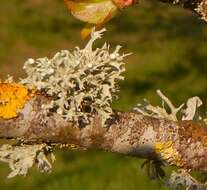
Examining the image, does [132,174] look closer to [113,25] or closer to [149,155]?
[113,25]

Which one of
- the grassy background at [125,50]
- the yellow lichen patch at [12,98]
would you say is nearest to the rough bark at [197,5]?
the yellow lichen patch at [12,98]

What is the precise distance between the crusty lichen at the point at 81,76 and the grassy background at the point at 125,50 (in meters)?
3.32

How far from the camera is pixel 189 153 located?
125cm

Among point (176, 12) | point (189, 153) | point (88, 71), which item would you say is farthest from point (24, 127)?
point (176, 12)

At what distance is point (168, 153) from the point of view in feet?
4.09

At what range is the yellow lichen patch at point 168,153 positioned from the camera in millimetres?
1230

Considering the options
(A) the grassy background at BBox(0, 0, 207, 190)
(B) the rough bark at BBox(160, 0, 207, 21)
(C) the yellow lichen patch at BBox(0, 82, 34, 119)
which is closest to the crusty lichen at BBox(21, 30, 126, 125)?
(C) the yellow lichen patch at BBox(0, 82, 34, 119)

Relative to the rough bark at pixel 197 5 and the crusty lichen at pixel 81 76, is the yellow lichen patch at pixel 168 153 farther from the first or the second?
the rough bark at pixel 197 5

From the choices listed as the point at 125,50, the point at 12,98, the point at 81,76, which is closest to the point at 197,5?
the point at 81,76

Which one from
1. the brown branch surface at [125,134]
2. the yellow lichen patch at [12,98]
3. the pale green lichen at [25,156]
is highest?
the yellow lichen patch at [12,98]

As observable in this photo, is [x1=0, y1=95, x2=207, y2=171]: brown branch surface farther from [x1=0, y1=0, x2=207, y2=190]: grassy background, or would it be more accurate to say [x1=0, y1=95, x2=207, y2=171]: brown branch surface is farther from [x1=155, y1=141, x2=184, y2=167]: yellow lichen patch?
[x1=0, y1=0, x2=207, y2=190]: grassy background

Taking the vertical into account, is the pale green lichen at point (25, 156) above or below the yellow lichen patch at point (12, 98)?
below

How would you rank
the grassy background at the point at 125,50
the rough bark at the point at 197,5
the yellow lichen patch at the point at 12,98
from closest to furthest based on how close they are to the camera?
1. the yellow lichen patch at the point at 12,98
2. the rough bark at the point at 197,5
3. the grassy background at the point at 125,50

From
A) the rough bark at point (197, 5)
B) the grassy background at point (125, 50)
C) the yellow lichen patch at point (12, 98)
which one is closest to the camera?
the yellow lichen patch at point (12, 98)
